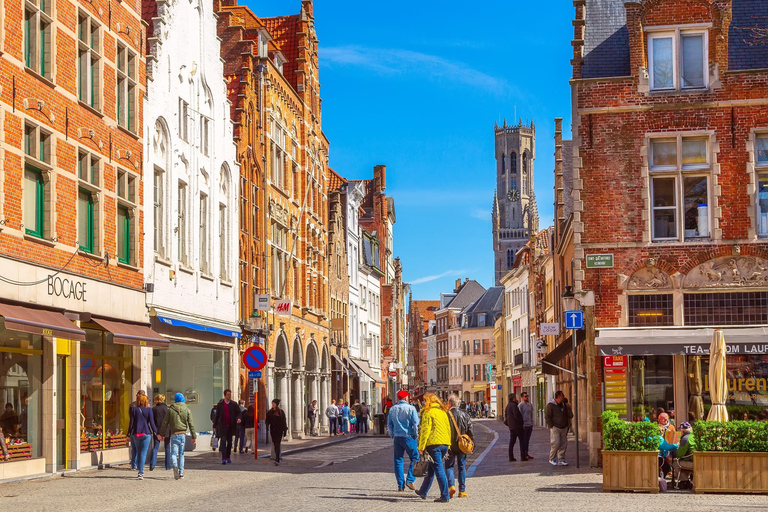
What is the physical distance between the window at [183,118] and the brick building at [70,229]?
135 inches

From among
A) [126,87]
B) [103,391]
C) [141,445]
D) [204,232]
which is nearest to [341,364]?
[204,232]

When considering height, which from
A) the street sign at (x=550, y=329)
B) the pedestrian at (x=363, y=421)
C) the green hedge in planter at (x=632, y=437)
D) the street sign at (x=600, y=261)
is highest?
the street sign at (x=600, y=261)

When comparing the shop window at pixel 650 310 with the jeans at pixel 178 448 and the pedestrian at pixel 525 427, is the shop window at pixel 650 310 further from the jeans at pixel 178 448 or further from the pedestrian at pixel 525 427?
the jeans at pixel 178 448

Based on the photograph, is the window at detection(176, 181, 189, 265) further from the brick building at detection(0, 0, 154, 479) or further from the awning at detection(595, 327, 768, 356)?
the awning at detection(595, 327, 768, 356)

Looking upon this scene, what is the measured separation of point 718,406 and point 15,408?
12684 millimetres

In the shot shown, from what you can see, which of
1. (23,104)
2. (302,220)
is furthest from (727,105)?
(302,220)

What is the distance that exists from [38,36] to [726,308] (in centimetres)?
1479

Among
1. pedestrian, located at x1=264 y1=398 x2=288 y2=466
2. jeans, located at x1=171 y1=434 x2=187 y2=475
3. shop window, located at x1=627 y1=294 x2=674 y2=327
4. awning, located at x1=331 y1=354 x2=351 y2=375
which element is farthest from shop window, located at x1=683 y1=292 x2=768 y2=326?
awning, located at x1=331 y1=354 x2=351 y2=375

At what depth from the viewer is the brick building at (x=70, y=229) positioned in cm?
2072

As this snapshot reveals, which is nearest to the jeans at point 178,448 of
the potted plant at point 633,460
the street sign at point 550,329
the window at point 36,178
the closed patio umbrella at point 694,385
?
the window at point 36,178

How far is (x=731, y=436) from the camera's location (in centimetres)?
1764

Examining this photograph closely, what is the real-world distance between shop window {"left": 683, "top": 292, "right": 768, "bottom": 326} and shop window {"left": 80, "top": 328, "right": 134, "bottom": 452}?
12.6m

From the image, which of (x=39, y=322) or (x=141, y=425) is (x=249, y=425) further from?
(x=39, y=322)

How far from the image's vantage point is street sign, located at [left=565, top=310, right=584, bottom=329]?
23.1 metres
